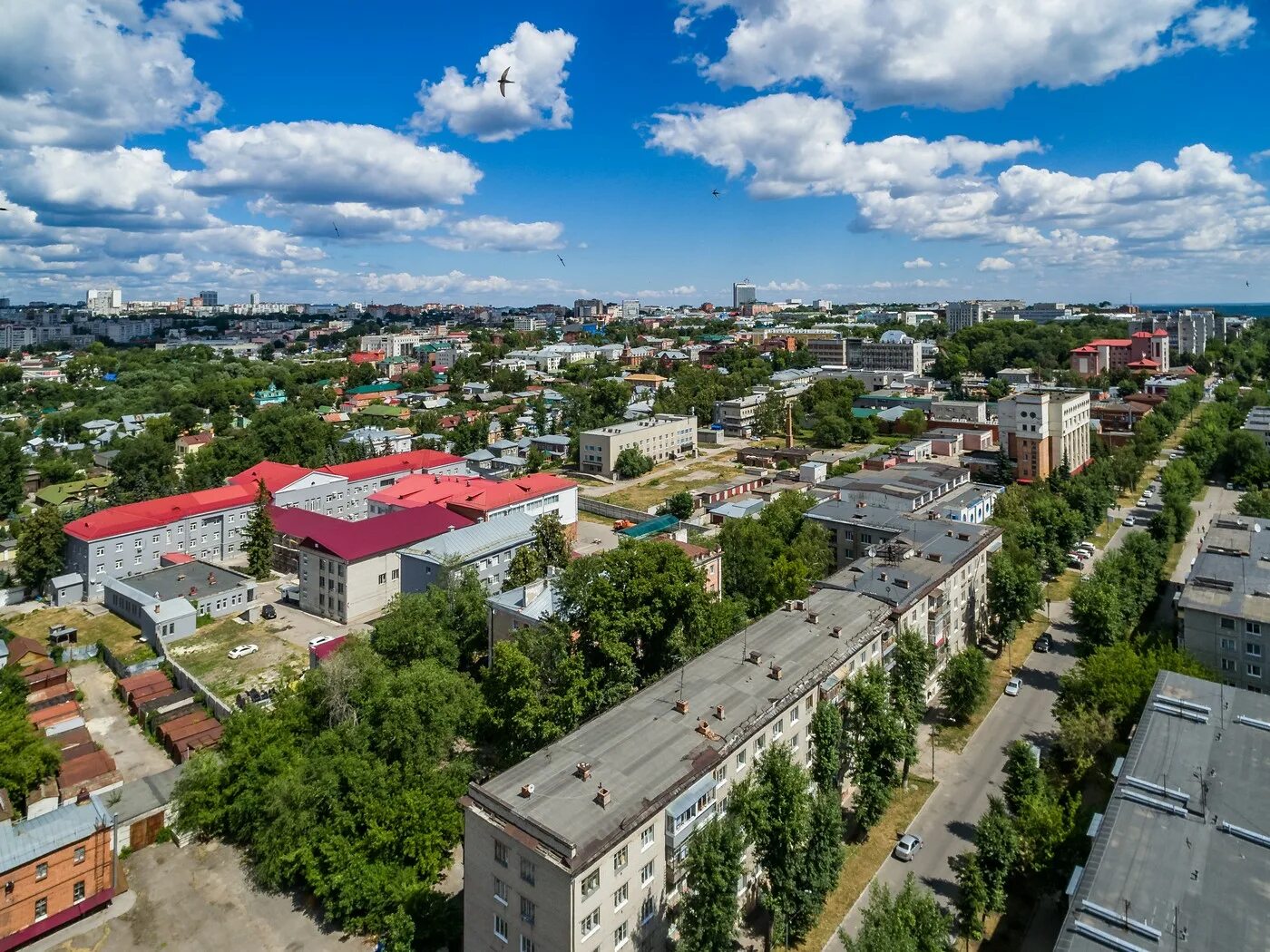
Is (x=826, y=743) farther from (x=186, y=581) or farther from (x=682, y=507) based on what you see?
(x=186, y=581)

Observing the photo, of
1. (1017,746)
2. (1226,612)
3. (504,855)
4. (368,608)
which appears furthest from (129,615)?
(1226,612)

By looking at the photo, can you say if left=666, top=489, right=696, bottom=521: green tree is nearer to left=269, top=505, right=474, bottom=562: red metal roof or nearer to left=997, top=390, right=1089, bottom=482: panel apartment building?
left=269, top=505, right=474, bottom=562: red metal roof

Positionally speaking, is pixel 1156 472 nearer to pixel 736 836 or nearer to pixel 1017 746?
Result: pixel 1017 746

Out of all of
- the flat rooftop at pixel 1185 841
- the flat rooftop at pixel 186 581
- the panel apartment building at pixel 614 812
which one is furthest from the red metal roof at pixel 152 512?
the flat rooftop at pixel 1185 841

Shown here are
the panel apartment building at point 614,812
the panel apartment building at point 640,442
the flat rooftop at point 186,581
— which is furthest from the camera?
the panel apartment building at point 640,442

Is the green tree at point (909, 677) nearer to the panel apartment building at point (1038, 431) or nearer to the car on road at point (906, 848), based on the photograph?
the car on road at point (906, 848)

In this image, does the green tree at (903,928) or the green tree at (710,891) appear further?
the green tree at (710,891)

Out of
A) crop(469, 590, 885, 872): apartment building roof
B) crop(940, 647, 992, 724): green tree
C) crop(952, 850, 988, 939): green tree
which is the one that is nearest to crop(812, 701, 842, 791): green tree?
crop(469, 590, 885, 872): apartment building roof
